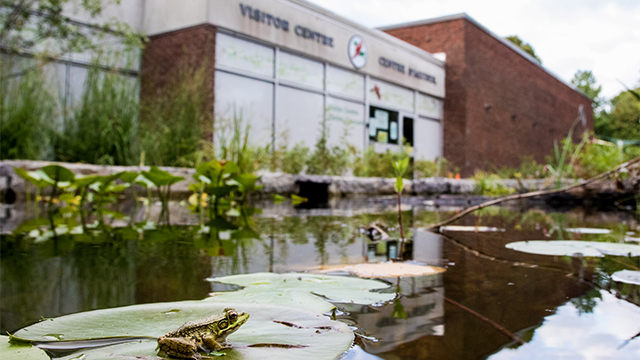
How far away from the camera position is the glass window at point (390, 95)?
494 inches

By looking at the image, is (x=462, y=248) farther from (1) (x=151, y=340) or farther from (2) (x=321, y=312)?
(1) (x=151, y=340)

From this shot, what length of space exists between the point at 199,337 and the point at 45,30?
351 inches

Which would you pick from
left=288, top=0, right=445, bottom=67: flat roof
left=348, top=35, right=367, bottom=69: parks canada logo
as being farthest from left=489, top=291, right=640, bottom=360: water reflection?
left=348, top=35, right=367, bottom=69: parks canada logo

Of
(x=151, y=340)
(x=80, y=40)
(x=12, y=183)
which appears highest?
(x=80, y=40)

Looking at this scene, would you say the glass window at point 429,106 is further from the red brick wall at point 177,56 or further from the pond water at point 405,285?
the pond water at point 405,285

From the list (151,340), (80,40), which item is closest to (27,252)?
(151,340)

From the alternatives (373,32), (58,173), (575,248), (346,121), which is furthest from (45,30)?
(575,248)

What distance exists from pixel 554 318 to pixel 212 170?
8.75 feet

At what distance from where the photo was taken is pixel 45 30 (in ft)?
25.5

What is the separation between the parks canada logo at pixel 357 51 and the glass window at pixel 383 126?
1266 millimetres

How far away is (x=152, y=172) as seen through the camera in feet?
9.04

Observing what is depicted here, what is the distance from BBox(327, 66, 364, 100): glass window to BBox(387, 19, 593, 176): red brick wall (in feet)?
14.6

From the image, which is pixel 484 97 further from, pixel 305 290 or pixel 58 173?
pixel 305 290

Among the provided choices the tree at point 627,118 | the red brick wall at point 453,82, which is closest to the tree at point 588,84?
the tree at point 627,118
